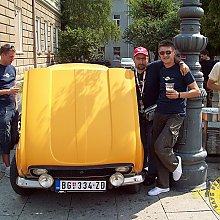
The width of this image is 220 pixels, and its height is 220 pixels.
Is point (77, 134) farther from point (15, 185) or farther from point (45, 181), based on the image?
point (15, 185)

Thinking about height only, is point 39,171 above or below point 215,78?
below

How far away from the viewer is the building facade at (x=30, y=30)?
18.0 metres

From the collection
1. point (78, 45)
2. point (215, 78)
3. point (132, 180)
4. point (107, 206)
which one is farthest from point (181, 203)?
point (78, 45)

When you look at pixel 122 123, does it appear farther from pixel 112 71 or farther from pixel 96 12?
pixel 96 12

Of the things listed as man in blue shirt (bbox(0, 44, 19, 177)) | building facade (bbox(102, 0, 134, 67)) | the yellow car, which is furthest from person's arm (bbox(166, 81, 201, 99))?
building facade (bbox(102, 0, 134, 67))

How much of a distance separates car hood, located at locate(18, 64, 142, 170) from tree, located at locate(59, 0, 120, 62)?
26.0m

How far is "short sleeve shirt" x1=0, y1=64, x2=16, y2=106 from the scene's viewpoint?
205 inches

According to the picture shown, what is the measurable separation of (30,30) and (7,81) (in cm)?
1953

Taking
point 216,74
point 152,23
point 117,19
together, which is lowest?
point 216,74

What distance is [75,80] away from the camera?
4.52 meters

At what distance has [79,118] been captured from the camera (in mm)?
4242

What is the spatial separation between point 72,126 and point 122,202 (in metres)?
1.17

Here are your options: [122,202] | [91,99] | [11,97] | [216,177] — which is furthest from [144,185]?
[11,97]

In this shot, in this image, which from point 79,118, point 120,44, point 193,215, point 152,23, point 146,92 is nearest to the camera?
point 193,215
